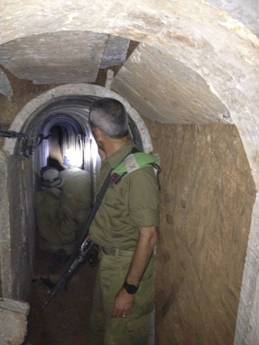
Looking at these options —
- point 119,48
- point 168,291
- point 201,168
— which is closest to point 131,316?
point 168,291

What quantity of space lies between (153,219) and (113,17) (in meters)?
1.73

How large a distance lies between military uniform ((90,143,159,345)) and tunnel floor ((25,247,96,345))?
63.9 inches

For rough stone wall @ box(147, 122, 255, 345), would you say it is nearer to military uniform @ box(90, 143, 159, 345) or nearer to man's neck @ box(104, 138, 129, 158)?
military uniform @ box(90, 143, 159, 345)

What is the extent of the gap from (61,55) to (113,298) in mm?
2140

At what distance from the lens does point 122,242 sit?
3.14 meters

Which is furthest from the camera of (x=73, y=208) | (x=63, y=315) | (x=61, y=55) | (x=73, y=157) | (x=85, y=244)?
(x=73, y=157)

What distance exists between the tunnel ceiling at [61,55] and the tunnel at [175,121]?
0.01 meters

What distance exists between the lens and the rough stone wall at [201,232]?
1905mm

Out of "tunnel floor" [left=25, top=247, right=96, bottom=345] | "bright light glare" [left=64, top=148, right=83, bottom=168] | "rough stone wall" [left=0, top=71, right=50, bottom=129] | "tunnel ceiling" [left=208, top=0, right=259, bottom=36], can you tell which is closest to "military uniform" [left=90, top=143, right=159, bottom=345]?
"rough stone wall" [left=0, top=71, right=50, bottom=129]

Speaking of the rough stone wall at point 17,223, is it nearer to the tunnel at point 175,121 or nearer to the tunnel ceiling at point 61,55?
the tunnel at point 175,121

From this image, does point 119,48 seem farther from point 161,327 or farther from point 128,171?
point 161,327

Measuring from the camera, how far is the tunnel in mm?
1299

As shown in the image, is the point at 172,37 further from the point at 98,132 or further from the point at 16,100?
the point at 16,100

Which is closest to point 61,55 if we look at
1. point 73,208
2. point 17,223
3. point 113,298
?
point 17,223
